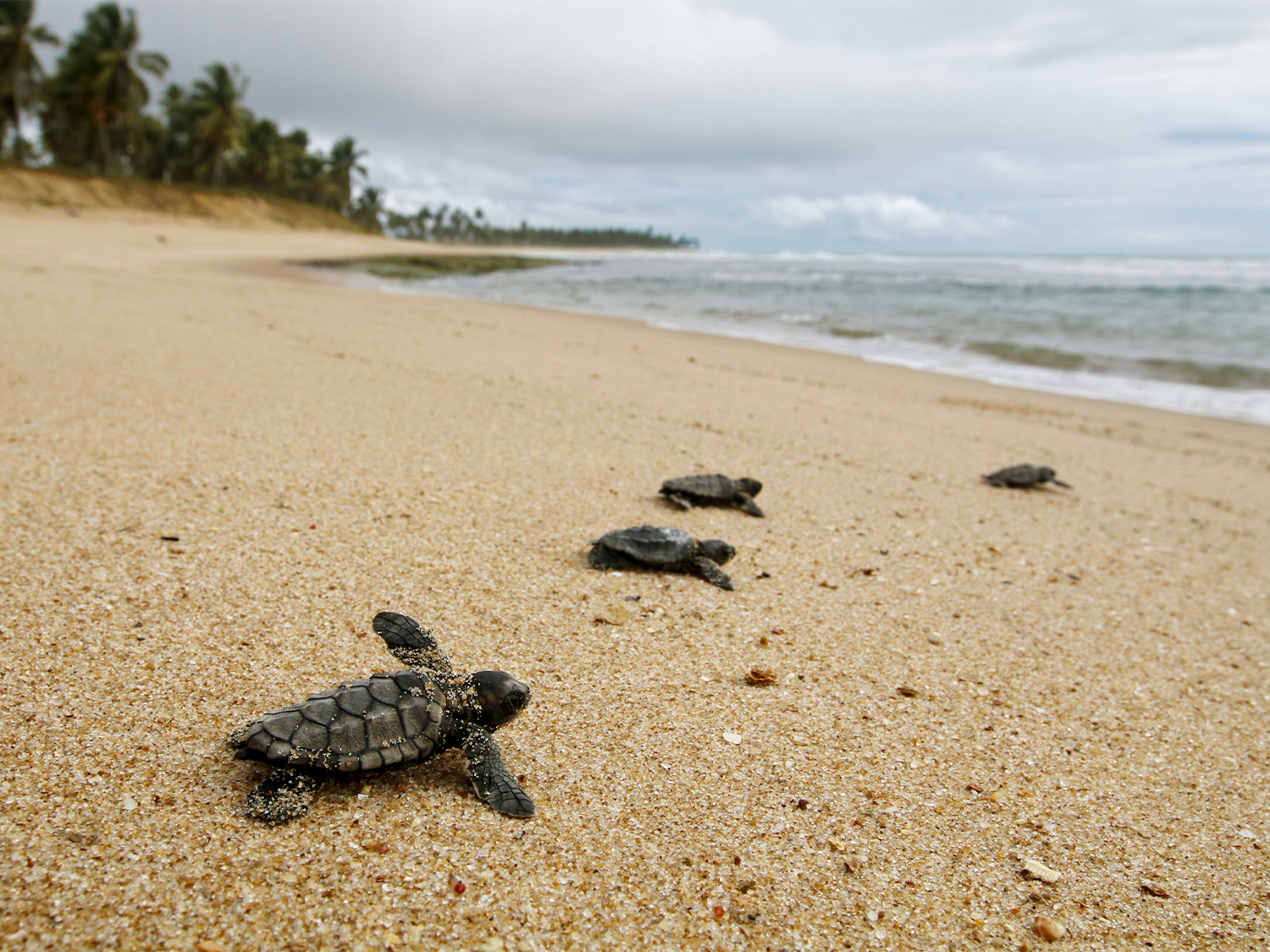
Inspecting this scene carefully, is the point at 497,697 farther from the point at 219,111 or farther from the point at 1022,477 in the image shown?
the point at 219,111

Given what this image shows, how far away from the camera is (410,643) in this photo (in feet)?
8.26

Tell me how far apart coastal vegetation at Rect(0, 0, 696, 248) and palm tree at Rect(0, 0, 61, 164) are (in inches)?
1.7

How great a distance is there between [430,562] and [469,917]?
2102 mm

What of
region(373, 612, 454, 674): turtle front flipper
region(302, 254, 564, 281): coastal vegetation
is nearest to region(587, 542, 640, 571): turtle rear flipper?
region(373, 612, 454, 674): turtle front flipper

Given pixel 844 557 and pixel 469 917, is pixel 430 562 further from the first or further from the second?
pixel 844 557

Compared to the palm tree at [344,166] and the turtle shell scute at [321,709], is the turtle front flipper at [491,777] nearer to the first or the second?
the turtle shell scute at [321,709]

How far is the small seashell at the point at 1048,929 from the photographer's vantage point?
198cm

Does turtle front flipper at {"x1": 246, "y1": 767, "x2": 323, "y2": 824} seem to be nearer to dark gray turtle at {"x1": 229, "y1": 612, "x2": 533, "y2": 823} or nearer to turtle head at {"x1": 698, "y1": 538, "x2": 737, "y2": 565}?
dark gray turtle at {"x1": 229, "y1": 612, "x2": 533, "y2": 823}

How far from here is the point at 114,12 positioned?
4147cm

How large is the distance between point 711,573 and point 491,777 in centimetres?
190

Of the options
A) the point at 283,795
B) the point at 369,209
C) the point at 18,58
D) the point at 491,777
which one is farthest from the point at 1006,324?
the point at 369,209

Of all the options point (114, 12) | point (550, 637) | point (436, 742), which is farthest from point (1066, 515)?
point (114, 12)

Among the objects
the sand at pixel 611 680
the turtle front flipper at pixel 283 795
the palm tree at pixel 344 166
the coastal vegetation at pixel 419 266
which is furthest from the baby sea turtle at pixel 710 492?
the palm tree at pixel 344 166

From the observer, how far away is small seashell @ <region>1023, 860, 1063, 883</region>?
2180mm
